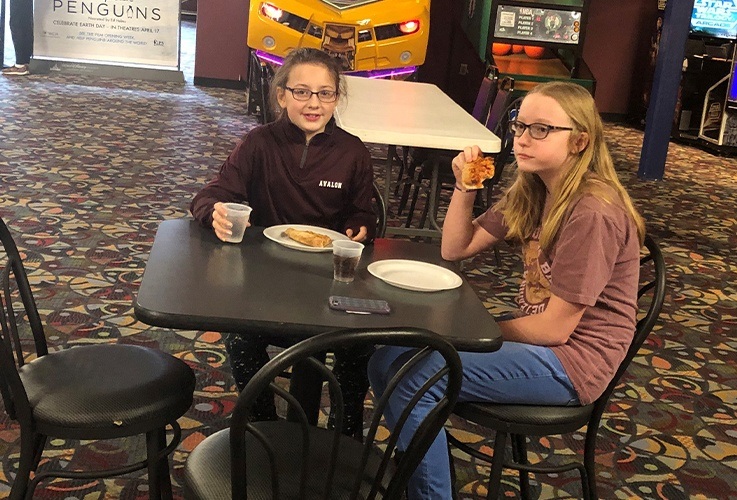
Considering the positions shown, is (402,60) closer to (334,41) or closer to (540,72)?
(334,41)

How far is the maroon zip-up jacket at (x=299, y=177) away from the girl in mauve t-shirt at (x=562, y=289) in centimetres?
49

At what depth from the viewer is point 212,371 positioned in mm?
3059

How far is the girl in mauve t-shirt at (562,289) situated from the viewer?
6.10 ft

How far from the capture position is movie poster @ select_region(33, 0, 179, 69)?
34.2 feet

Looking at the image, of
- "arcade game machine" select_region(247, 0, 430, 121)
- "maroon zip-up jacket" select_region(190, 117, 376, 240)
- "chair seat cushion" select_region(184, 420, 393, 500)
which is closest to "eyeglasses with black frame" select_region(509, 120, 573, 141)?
"maroon zip-up jacket" select_region(190, 117, 376, 240)

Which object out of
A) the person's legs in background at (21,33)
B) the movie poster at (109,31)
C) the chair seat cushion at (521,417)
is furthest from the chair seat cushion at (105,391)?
the movie poster at (109,31)

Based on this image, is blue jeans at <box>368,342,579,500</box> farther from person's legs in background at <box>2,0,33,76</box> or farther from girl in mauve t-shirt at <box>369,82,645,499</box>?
person's legs in background at <box>2,0,33,76</box>

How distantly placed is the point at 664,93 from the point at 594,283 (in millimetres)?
6365

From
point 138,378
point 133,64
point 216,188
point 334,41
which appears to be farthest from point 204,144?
point 138,378

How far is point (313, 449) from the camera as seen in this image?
169 centimetres

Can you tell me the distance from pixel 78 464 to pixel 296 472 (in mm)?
1066

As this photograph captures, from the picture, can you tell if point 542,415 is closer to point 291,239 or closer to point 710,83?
point 291,239

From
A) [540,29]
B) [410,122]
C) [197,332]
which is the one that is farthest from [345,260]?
[540,29]

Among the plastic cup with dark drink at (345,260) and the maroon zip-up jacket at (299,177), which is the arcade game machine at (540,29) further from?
the plastic cup with dark drink at (345,260)
